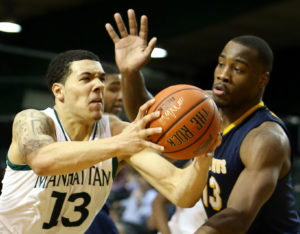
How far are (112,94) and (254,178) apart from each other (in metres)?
2.47

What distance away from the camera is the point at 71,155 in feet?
8.36

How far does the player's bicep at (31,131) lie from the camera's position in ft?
9.01

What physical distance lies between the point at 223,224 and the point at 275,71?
31.3 feet

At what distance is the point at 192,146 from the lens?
103 inches

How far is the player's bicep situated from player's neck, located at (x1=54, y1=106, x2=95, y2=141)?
0.51ft

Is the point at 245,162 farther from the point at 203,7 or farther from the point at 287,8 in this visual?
the point at 287,8

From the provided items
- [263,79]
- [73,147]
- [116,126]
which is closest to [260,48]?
[263,79]

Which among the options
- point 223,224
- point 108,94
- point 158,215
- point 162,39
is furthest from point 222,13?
point 223,224

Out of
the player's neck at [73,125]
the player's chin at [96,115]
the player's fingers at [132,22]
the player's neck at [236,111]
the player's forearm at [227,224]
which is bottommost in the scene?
the player's forearm at [227,224]

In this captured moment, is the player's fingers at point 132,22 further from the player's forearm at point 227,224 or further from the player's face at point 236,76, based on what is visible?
the player's forearm at point 227,224

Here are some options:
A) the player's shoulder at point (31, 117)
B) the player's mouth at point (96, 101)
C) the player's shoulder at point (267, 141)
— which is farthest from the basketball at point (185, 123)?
the player's shoulder at point (31, 117)

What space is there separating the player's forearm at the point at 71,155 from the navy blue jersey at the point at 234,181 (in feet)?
3.22

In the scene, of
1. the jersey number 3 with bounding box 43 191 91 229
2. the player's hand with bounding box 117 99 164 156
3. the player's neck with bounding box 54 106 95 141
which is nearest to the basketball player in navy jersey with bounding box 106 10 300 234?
the player's neck with bounding box 54 106 95 141

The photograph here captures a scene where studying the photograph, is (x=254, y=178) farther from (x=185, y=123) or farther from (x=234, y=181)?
(x=185, y=123)
